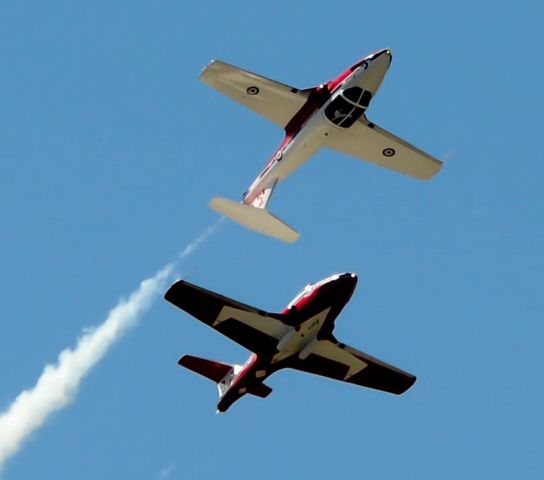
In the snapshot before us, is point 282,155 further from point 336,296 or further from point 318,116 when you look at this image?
point 336,296

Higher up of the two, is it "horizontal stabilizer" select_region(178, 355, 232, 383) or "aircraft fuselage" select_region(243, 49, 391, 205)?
"aircraft fuselage" select_region(243, 49, 391, 205)

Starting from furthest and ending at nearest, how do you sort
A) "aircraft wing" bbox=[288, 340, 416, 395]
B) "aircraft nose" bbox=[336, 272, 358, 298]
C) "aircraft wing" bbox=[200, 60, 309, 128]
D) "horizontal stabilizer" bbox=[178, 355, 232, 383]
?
"horizontal stabilizer" bbox=[178, 355, 232, 383] < "aircraft wing" bbox=[200, 60, 309, 128] < "aircraft wing" bbox=[288, 340, 416, 395] < "aircraft nose" bbox=[336, 272, 358, 298]

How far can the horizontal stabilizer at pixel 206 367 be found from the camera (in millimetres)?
75438

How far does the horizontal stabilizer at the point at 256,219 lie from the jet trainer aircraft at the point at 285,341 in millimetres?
3626

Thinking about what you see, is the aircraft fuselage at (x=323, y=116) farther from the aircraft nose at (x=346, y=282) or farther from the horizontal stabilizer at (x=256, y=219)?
the aircraft nose at (x=346, y=282)

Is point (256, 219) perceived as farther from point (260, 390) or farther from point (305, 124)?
point (260, 390)

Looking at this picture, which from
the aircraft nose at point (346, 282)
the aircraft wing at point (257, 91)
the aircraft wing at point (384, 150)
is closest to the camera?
the aircraft nose at point (346, 282)

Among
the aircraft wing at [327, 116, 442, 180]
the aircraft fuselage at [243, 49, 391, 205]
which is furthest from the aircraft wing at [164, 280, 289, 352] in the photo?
the aircraft wing at [327, 116, 442, 180]

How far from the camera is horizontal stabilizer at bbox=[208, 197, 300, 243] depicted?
7319 centimetres

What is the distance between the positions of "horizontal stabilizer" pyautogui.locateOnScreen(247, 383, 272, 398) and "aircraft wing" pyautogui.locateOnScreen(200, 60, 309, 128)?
1078 cm

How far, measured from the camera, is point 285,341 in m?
71.4

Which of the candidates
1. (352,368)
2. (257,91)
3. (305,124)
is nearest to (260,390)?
(352,368)

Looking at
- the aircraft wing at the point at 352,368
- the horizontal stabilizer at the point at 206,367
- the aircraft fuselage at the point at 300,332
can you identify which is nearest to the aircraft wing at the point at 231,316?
the aircraft fuselage at the point at 300,332

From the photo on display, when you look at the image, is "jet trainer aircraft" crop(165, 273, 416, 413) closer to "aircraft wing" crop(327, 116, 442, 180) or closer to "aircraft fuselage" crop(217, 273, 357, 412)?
"aircraft fuselage" crop(217, 273, 357, 412)
